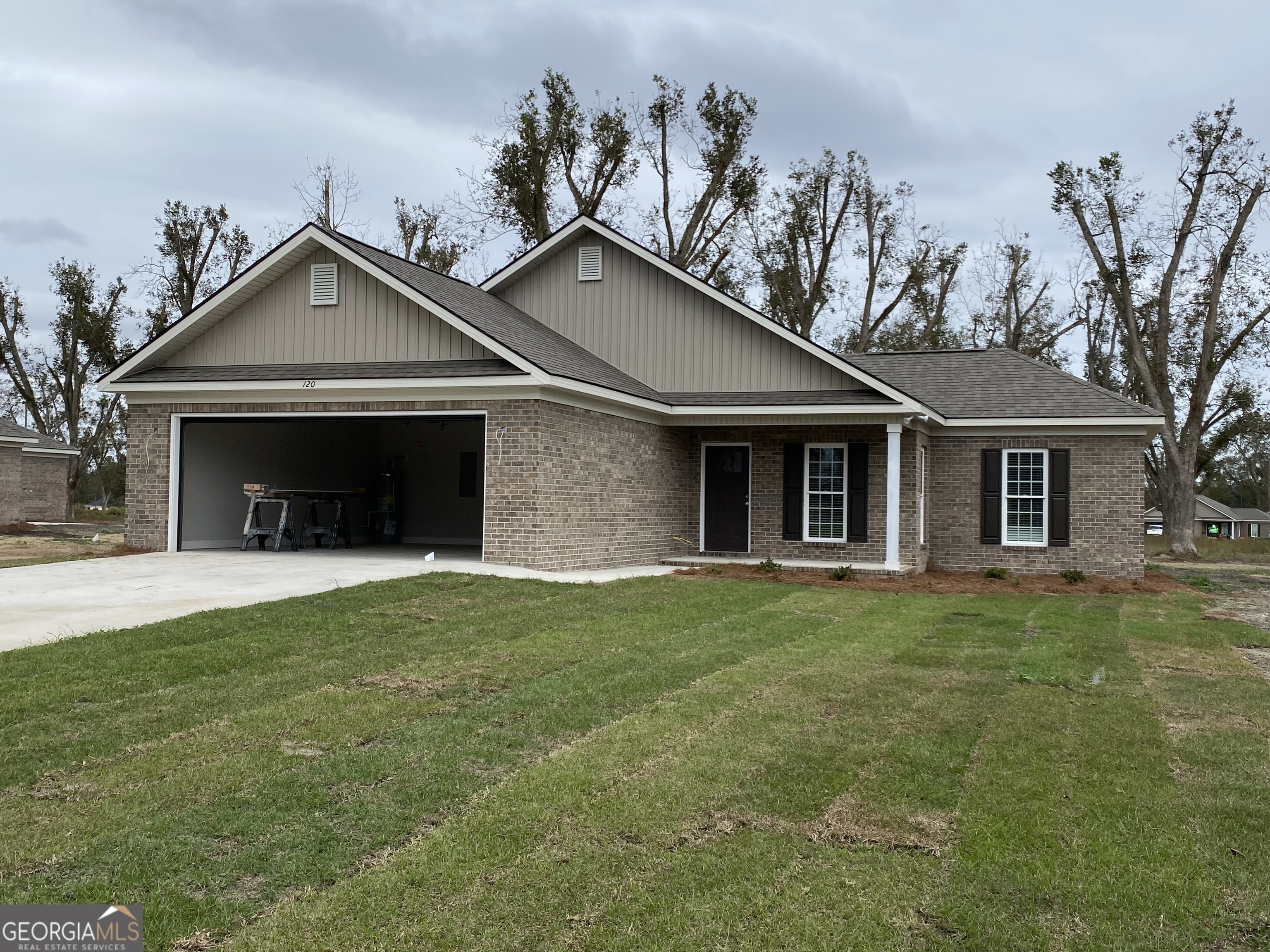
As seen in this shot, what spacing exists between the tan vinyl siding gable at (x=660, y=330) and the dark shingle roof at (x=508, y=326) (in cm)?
33

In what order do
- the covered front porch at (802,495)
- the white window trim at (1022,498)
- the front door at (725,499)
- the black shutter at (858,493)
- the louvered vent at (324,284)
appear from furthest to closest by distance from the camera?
the front door at (725,499) < the white window trim at (1022,498) < the black shutter at (858,493) < the covered front porch at (802,495) < the louvered vent at (324,284)

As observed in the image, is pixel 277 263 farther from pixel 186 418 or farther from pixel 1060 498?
pixel 1060 498

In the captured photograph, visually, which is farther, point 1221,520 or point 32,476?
point 1221,520

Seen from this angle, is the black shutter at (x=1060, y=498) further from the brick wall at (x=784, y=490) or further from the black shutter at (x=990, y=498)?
the brick wall at (x=784, y=490)

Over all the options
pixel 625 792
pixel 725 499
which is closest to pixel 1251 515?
pixel 725 499

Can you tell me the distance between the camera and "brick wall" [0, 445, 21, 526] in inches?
1203

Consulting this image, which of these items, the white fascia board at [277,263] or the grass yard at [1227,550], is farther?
the grass yard at [1227,550]

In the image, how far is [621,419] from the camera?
17.0 meters

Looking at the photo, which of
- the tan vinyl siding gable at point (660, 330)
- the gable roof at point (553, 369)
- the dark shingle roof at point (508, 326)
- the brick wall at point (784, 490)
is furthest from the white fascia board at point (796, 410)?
the brick wall at point (784, 490)

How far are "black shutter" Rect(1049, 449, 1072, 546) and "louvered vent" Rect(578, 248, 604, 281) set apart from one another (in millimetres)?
8567

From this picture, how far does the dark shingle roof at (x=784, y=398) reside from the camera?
16656 millimetres

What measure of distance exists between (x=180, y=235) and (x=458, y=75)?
65.0ft

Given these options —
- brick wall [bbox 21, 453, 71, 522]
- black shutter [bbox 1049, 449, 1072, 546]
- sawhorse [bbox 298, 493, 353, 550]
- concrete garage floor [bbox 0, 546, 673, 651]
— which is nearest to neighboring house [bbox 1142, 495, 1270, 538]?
black shutter [bbox 1049, 449, 1072, 546]

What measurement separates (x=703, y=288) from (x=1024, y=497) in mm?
6717
